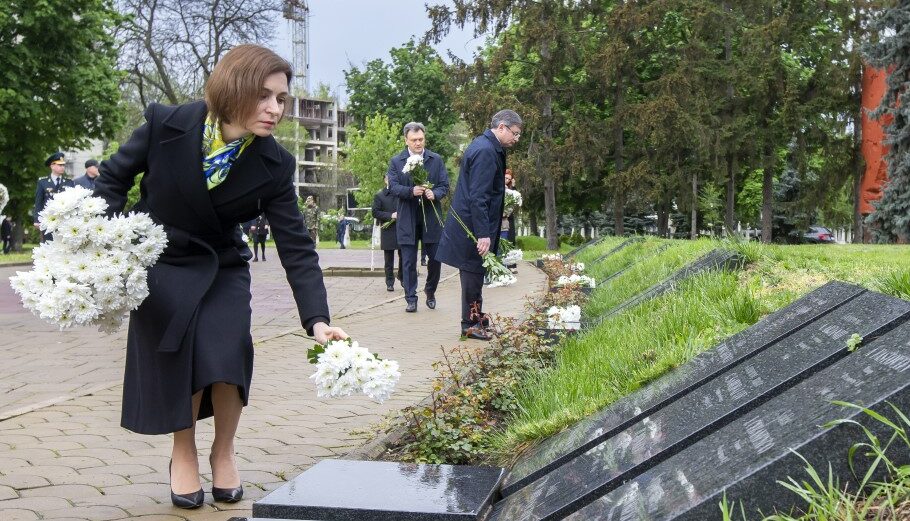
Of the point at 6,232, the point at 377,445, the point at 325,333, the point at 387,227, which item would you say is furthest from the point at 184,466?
the point at 6,232

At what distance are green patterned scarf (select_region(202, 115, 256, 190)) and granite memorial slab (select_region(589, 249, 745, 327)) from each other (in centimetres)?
417

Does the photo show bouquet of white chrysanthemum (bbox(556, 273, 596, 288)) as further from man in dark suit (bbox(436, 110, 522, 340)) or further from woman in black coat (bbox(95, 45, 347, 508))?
woman in black coat (bbox(95, 45, 347, 508))

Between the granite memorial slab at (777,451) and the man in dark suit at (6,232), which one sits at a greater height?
the granite memorial slab at (777,451)

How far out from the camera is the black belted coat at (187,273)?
14.0 ft

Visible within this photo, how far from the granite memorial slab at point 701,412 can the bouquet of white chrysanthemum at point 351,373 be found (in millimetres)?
600

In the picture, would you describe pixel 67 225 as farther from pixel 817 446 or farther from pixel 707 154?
pixel 707 154

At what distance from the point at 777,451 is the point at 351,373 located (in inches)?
60.2

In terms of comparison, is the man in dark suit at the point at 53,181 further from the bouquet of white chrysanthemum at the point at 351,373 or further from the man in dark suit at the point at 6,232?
the man in dark suit at the point at 6,232

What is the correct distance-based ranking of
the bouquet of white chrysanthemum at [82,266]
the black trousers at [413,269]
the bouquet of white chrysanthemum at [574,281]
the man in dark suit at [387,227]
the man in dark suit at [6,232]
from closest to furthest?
the bouquet of white chrysanthemum at [82,266] < the bouquet of white chrysanthemum at [574,281] < the black trousers at [413,269] < the man in dark suit at [387,227] < the man in dark suit at [6,232]

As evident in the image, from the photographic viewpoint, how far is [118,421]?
627cm

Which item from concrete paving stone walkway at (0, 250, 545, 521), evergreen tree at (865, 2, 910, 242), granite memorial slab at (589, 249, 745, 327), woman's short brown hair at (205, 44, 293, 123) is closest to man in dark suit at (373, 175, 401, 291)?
concrete paving stone walkway at (0, 250, 545, 521)

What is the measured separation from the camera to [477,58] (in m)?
37.9

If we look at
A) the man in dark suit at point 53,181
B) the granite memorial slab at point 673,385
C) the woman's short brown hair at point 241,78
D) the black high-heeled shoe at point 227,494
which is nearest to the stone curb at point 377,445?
the black high-heeled shoe at point 227,494

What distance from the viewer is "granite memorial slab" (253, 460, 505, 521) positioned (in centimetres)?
354
